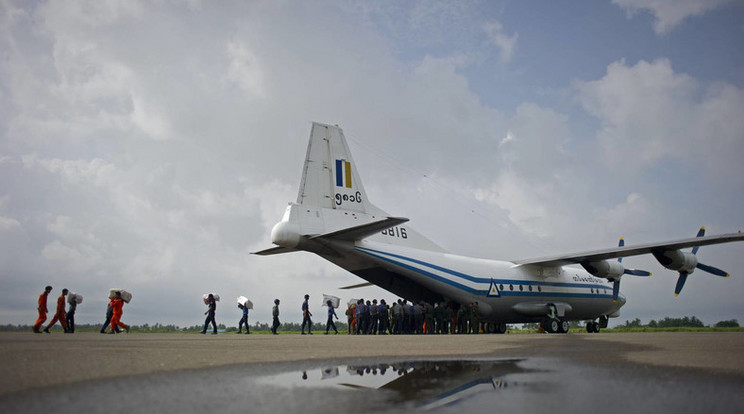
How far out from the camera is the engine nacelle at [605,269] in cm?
2183

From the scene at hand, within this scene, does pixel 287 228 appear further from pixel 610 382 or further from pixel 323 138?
pixel 610 382

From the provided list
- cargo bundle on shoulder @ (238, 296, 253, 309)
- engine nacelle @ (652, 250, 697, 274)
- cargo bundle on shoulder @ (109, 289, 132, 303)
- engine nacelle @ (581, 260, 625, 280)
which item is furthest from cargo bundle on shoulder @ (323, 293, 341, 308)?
engine nacelle @ (652, 250, 697, 274)

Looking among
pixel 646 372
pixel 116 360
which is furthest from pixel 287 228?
pixel 646 372

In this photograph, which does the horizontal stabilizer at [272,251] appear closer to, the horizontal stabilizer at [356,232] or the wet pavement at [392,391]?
the horizontal stabilizer at [356,232]

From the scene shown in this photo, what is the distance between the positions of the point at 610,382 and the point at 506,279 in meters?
18.4

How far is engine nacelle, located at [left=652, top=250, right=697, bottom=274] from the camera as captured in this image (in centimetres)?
1991

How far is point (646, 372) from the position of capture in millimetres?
4617

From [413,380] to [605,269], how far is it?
2050cm

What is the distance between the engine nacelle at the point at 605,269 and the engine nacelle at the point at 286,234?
13045 millimetres

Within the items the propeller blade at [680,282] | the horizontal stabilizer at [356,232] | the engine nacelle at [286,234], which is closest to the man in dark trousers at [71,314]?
the engine nacelle at [286,234]

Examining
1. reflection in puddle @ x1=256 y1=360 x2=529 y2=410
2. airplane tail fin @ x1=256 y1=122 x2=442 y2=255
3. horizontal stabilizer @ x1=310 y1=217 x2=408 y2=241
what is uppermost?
airplane tail fin @ x1=256 y1=122 x2=442 y2=255

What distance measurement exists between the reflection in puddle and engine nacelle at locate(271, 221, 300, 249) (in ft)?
34.4

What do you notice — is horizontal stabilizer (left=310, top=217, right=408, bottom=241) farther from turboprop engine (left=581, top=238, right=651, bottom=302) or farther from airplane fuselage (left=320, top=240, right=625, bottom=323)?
turboprop engine (left=581, top=238, right=651, bottom=302)

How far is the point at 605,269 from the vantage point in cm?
2205
